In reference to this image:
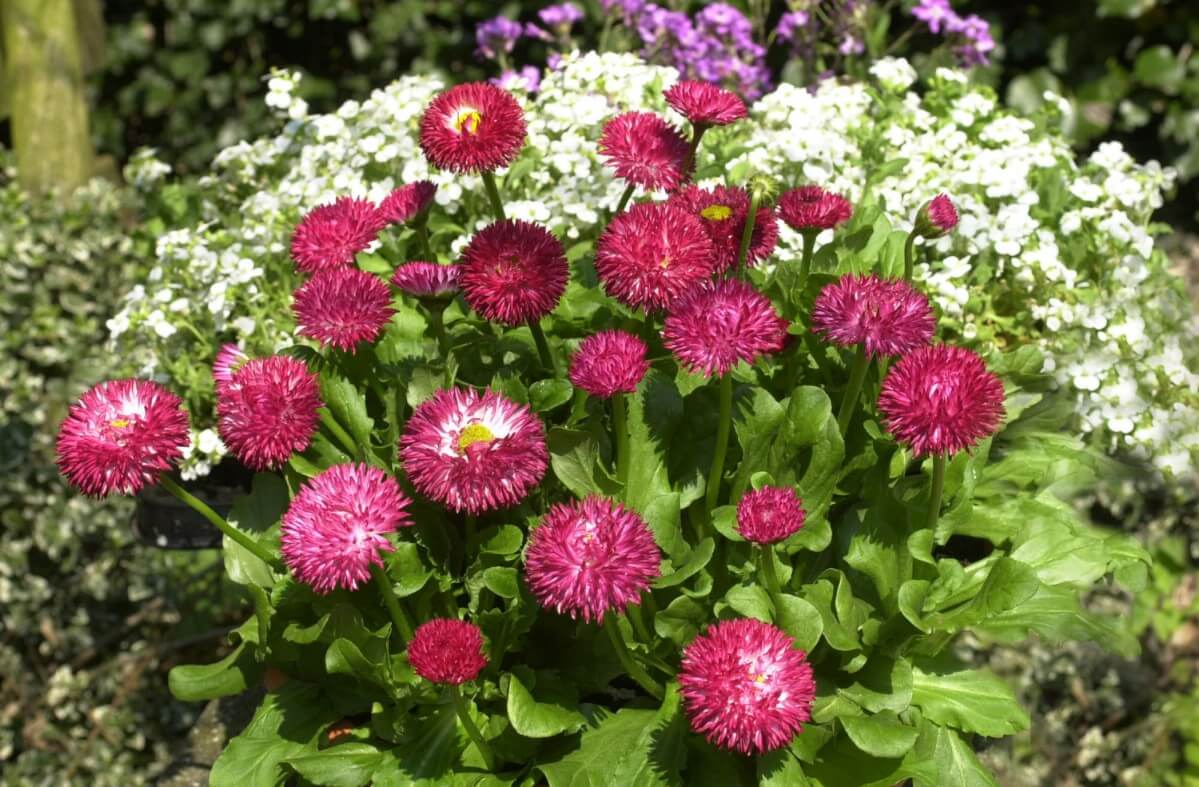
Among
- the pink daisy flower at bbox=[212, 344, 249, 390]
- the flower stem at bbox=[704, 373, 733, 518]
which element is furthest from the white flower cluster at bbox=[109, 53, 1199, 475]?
the flower stem at bbox=[704, 373, 733, 518]

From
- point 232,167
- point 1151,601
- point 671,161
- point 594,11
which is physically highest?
point 671,161

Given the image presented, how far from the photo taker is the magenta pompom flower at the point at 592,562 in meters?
1.41

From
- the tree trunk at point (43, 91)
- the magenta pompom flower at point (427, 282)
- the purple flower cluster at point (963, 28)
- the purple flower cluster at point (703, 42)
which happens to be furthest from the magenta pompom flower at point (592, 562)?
the tree trunk at point (43, 91)

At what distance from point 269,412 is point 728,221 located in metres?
0.71

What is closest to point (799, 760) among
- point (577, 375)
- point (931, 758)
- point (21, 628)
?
point (931, 758)

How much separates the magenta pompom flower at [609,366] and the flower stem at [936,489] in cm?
40

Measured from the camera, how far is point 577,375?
159 centimetres

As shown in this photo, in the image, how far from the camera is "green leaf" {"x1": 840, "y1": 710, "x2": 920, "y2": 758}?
1.61 m

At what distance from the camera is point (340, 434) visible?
6.08ft

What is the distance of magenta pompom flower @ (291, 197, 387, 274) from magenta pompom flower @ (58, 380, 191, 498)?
36 cm

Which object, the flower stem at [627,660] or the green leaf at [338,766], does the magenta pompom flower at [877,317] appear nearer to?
the flower stem at [627,660]

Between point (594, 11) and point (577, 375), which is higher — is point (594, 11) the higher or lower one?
the lower one

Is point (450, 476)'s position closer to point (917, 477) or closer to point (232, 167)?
point (917, 477)

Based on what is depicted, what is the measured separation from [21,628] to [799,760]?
3.27 m
